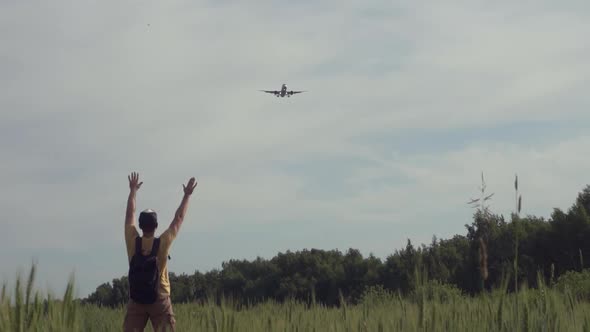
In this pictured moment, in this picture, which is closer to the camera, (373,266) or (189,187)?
(189,187)

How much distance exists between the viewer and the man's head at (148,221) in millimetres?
6899

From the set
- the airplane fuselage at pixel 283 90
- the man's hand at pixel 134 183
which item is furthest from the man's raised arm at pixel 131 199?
the airplane fuselage at pixel 283 90

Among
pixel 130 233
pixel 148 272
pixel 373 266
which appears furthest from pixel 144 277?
pixel 373 266

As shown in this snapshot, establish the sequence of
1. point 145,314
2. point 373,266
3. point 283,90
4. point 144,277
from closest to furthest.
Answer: point 144,277 → point 145,314 → point 283,90 → point 373,266

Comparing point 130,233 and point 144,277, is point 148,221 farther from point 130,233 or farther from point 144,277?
point 144,277

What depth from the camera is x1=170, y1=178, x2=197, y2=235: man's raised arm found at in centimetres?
696

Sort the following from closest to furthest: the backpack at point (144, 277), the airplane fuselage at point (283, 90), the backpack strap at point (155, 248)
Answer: the backpack at point (144, 277), the backpack strap at point (155, 248), the airplane fuselage at point (283, 90)

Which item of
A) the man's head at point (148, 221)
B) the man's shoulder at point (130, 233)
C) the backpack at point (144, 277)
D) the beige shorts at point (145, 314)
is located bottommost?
the beige shorts at point (145, 314)

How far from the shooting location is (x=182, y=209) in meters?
7.07

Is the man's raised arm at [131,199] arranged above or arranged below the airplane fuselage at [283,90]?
below

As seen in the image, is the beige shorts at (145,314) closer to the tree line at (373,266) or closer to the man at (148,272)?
the man at (148,272)

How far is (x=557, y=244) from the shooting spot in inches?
1900

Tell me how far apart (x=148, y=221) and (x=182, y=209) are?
0.34 meters

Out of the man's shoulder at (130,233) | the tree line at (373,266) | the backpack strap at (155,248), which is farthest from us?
the tree line at (373,266)
